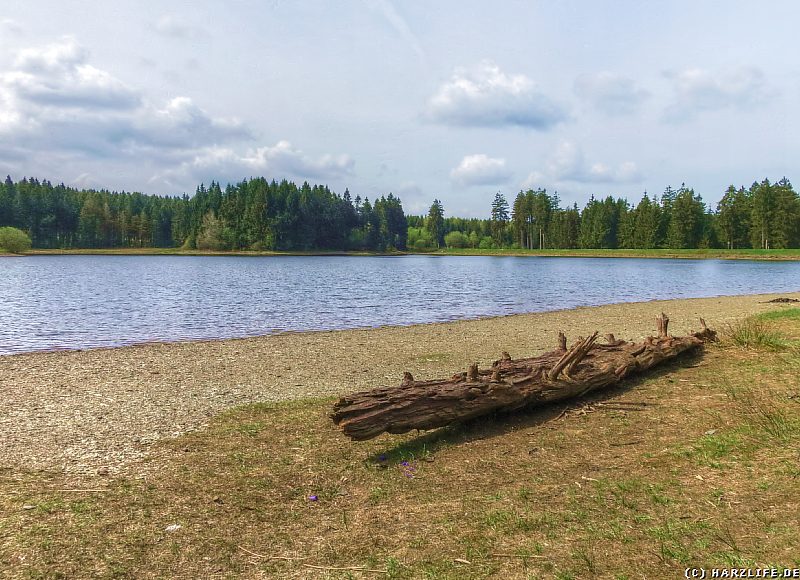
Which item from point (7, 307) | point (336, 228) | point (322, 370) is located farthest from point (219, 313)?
point (336, 228)

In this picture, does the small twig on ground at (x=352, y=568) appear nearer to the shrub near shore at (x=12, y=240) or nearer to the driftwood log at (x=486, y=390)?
the driftwood log at (x=486, y=390)

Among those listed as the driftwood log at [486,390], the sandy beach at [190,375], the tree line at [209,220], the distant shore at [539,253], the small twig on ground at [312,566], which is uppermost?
the tree line at [209,220]

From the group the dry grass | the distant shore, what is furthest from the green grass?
the distant shore

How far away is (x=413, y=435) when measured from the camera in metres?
8.29

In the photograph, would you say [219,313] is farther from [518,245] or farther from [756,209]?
[518,245]

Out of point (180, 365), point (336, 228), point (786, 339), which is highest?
point (336, 228)

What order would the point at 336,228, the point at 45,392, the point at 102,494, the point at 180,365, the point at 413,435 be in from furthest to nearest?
1. the point at 336,228
2. the point at 180,365
3. the point at 45,392
4. the point at 413,435
5. the point at 102,494

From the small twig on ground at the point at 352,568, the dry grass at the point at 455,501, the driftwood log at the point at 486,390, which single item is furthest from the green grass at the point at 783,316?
the small twig on ground at the point at 352,568

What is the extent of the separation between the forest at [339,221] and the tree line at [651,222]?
276 mm

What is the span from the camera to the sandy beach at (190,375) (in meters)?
8.42

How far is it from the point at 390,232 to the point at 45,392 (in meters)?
163

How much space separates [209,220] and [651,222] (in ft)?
391

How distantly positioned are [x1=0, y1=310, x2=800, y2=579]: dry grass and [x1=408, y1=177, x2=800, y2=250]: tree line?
446ft

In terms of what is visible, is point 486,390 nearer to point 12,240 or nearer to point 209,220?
point 12,240
